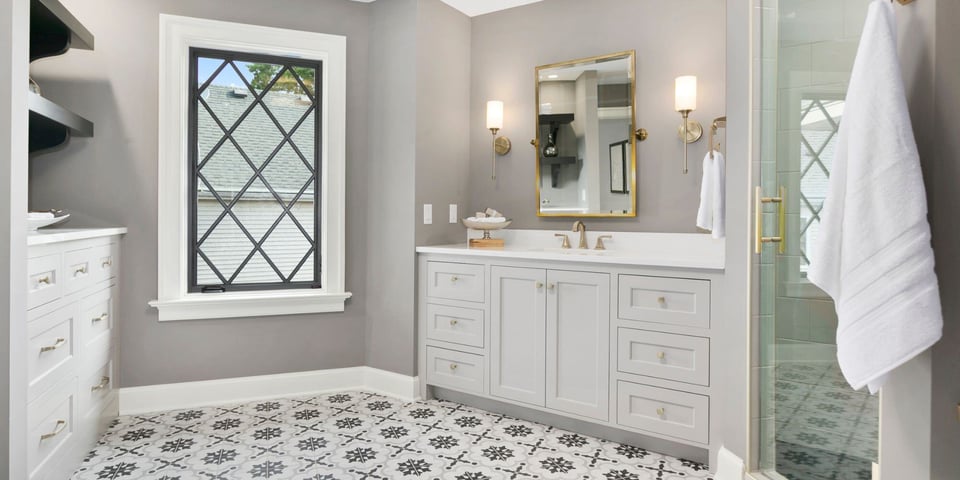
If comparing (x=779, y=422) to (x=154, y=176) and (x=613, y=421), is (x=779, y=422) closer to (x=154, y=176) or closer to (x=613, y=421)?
(x=613, y=421)

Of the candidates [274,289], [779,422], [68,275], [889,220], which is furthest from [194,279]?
[889,220]

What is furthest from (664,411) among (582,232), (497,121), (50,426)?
(50,426)

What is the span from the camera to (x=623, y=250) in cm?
294

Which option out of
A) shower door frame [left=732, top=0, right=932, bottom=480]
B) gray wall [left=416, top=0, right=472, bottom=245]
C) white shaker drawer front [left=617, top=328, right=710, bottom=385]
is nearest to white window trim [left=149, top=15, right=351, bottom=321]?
gray wall [left=416, top=0, right=472, bottom=245]

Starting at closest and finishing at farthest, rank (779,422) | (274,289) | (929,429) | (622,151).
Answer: (929,429), (779,422), (622,151), (274,289)

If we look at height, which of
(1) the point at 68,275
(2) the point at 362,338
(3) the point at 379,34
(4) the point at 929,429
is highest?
(3) the point at 379,34

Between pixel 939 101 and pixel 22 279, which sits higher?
pixel 939 101

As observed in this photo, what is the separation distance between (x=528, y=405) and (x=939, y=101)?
2093 millimetres

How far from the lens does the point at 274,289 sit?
3164mm

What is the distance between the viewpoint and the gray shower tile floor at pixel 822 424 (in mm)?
1339

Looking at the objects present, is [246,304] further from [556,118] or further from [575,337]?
[556,118]

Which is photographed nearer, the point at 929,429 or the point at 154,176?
the point at 929,429

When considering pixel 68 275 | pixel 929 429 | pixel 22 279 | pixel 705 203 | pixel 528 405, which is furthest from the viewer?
pixel 528 405

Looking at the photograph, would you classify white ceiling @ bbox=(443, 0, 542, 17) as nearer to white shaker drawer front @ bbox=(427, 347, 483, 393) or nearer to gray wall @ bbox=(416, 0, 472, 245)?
gray wall @ bbox=(416, 0, 472, 245)
